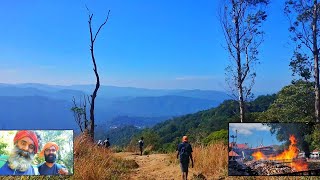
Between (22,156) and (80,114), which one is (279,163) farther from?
(80,114)

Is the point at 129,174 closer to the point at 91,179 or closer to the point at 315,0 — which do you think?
the point at 91,179

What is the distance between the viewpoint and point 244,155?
8945 mm

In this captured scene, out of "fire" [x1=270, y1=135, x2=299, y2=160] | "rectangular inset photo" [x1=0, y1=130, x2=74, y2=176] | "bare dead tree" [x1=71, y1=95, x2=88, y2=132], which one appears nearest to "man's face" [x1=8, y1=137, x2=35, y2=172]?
"rectangular inset photo" [x1=0, y1=130, x2=74, y2=176]

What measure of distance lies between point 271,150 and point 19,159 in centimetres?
492

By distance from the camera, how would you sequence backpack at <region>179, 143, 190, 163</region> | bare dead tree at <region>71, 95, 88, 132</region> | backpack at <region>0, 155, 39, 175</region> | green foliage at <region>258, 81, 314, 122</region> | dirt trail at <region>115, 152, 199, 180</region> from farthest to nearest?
1. bare dead tree at <region>71, 95, 88, 132</region>
2. green foliage at <region>258, 81, 314, 122</region>
3. dirt trail at <region>115, 152, 199, 180</region>
4. backpack at <region>179, 143, 190, 163</region>
5. backpack at <region>0, 155, 39, 175</region>

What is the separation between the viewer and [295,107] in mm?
21016

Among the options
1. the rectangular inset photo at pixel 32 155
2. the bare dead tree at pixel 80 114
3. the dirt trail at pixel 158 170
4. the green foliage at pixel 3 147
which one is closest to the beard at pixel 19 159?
the rectangular inset photo at pixel 32 155

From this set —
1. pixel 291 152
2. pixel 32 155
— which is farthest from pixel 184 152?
pixel 32 155

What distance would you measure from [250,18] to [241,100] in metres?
3.91

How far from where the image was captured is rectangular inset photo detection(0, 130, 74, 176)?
891 centimetres

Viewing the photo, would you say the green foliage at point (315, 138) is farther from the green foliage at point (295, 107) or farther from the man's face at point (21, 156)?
the green foliage at point (295, 107)

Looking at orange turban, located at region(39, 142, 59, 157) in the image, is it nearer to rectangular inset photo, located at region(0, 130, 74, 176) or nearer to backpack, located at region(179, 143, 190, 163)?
rectangular inset photo, located at region(0, 130, 74, 176)

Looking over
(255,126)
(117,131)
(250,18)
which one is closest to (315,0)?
(250,18)

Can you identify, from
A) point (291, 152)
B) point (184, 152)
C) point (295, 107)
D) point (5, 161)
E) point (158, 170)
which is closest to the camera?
point (5, 161)
